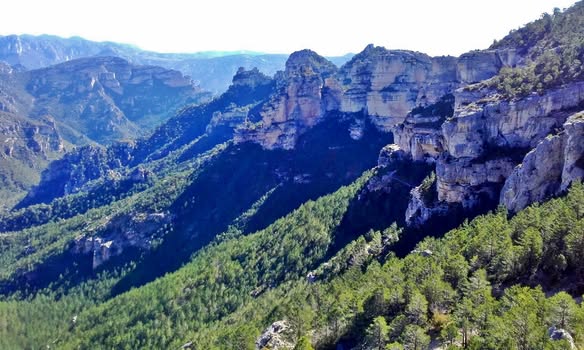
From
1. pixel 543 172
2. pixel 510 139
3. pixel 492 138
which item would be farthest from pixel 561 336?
pixel 492 138

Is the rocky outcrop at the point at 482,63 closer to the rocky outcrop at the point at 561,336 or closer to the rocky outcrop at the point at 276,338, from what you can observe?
the rocky outcrop at the point at 276,338

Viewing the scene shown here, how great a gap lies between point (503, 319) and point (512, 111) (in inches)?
2276

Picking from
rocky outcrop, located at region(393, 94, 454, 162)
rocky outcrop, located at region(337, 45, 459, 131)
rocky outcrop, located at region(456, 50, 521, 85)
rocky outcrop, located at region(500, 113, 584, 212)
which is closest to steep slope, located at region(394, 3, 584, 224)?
rocky outcrop, located at region(500, 113, 584, 212)

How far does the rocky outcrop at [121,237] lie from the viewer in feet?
542

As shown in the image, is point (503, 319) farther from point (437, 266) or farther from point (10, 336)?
point (10, 336)

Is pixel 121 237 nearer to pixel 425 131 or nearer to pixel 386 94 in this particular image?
pixel 386 94

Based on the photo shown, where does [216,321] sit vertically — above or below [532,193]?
below

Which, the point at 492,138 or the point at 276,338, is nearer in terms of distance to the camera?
the point at 276,338

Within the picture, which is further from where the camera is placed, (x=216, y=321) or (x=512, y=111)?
(x=216, y=321)

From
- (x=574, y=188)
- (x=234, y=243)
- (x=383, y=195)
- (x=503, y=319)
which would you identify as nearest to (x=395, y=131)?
(x=383, y=195)

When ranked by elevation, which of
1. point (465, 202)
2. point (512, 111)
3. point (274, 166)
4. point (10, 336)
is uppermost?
point (512, 111)

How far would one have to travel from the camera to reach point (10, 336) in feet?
422

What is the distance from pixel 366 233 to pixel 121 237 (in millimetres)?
98597

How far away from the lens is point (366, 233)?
354 ft
